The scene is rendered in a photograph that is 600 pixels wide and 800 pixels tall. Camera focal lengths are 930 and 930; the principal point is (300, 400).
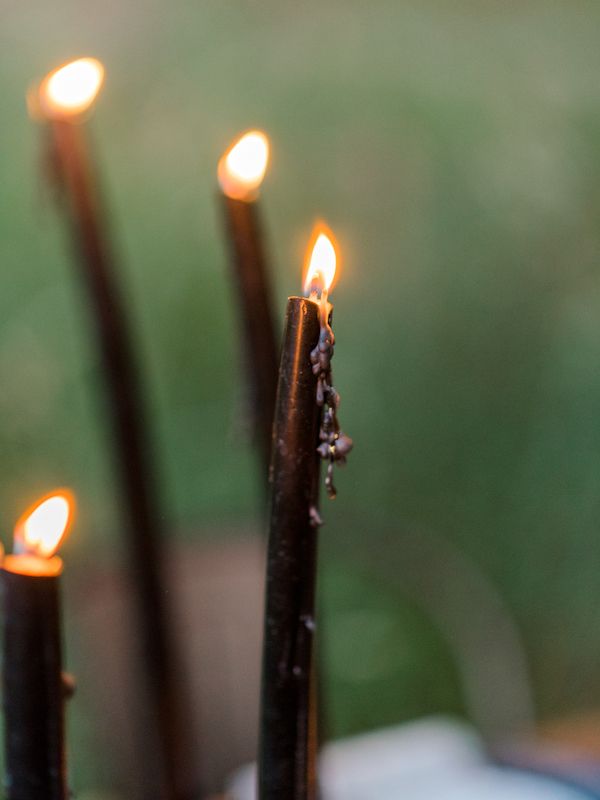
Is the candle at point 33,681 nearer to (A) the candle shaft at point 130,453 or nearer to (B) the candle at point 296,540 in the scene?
(B) the candle at point 296,540

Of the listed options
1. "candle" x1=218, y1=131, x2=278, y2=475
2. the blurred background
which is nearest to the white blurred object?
"candle" x1=218, y1=131, x2=278, y2=475

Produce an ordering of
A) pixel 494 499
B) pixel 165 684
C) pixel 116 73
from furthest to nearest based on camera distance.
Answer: pixel 494 499
pixel 116 73
pixel 165 684

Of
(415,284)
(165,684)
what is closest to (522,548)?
(415,284)

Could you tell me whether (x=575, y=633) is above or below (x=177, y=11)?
below

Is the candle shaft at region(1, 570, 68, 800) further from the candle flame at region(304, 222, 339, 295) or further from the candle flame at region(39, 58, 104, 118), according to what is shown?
the candle flame at region(39, 58, 104, 118)

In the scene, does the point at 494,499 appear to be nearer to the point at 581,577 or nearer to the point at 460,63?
the point at 581,577

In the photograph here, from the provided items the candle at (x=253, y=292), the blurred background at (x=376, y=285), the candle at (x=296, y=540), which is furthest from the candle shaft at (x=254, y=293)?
the blurred background at (x=376, y=285)
